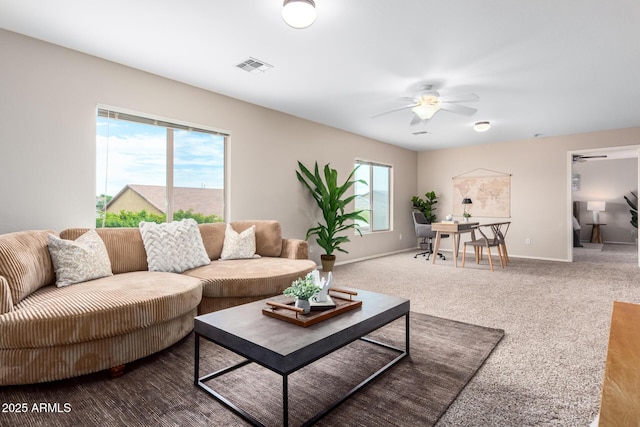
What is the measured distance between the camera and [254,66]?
3.42m

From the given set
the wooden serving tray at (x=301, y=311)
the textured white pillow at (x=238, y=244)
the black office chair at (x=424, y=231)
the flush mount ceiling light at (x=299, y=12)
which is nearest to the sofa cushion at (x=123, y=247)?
the textured white pillow at (x=238, y=244)

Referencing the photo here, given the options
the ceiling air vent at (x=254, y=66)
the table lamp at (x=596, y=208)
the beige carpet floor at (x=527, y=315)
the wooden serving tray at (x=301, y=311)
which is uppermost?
the ceiling air vent at (x=254, y=66)

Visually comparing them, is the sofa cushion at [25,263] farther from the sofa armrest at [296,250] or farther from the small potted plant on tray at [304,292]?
the sofa armrest at [296,250]

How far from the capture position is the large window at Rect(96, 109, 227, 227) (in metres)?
3.40

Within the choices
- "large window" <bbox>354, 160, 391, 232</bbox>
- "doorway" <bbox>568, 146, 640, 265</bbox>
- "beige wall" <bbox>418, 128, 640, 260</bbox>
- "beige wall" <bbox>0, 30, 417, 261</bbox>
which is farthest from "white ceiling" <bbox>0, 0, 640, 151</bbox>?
"doorway" <bbox>568, 146, 640, 265</bbox>

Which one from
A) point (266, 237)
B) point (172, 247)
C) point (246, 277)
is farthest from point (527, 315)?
point (172, 247)

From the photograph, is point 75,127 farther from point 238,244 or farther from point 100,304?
point 100,304

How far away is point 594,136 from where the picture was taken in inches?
245

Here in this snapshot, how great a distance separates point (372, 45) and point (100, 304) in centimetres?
285

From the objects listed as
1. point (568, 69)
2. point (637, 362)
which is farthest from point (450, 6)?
point (637, 362)

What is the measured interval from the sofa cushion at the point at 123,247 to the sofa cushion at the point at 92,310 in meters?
0.41

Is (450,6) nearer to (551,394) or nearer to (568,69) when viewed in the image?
(568,69)

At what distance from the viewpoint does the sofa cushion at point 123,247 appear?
2.91 m

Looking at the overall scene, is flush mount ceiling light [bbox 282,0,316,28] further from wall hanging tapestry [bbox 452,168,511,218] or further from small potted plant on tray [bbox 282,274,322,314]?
wall hanging tapestry [bbox 452,168,511,218]
